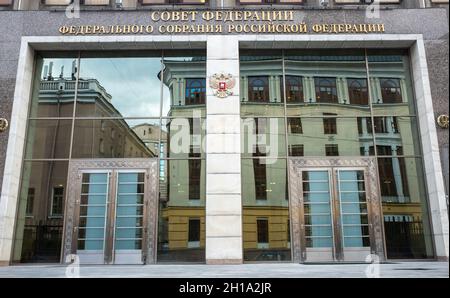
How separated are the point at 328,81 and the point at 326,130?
1901 mm

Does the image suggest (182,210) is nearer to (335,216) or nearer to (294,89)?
(335,216)

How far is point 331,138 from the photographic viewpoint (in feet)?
50.5

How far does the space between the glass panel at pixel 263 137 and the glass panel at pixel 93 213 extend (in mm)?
5105

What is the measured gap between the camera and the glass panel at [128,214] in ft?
47.4

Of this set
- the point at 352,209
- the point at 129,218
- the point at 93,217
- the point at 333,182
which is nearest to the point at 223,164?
the point at 129,218

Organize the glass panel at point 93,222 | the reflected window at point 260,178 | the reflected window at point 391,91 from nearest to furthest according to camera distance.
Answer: the glass panel at point 93,222
the reflected window at point 260,178
the reflected window at point 391,91

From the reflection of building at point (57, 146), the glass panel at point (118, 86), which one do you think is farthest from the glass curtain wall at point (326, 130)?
the reflection of building at point (57, 146)

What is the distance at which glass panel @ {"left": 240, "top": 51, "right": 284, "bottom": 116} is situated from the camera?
615 inches

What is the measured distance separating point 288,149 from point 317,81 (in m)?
2.88

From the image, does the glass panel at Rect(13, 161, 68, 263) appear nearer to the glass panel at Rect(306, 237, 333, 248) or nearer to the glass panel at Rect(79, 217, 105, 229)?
the glass panel at Rect(79, 217, 105, 229)

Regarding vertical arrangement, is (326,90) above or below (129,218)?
above

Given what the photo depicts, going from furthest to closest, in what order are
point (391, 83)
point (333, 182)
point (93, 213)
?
point (391, 83)
point (333, 182)
point (93, 213)

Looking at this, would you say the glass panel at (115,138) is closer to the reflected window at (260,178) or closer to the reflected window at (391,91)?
the reflected window at (260,178)
